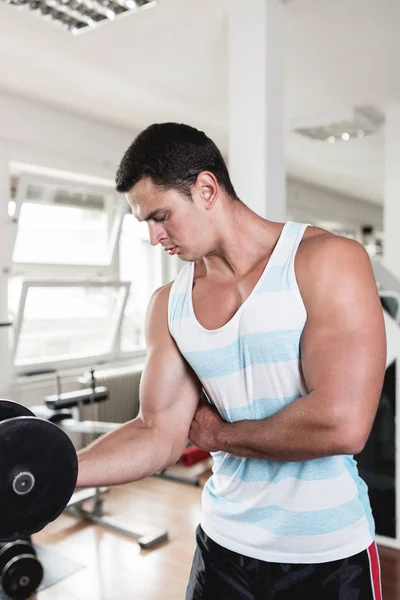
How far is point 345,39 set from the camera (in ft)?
9.23

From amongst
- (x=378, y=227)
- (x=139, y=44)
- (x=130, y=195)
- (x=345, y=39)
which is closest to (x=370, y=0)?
(x=345, y=39)

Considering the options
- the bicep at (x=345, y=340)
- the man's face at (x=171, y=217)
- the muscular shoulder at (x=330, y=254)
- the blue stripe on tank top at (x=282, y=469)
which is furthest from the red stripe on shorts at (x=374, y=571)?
the man's face at (x=171, y=217)

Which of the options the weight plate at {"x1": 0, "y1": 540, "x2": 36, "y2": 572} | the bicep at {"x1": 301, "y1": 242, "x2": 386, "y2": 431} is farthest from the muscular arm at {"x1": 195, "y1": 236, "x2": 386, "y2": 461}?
the weight plate at {"x1": 0, "y1": 540, "x2": 36, "y2": 572}

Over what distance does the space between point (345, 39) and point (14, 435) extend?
2.64m

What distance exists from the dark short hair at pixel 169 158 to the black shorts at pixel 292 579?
68cm

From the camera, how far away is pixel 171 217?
3.52ft

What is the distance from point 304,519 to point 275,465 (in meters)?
0.10

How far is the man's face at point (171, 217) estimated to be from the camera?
3.46 ft

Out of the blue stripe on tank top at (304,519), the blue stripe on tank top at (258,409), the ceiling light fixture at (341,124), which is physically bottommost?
the blue stripe on tank top at (304,519)

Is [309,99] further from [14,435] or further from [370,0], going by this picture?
[14,435]

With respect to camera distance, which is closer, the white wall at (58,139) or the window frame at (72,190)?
the white wall at (58,139)

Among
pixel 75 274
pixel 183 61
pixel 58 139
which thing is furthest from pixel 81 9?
pixel 75 274

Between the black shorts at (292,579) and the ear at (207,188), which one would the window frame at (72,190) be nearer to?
the ear at (207,188)

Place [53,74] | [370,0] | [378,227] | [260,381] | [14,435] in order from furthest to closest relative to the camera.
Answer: [378,227] → [53,74] → [370,0] → [260,381] → [14,435]
